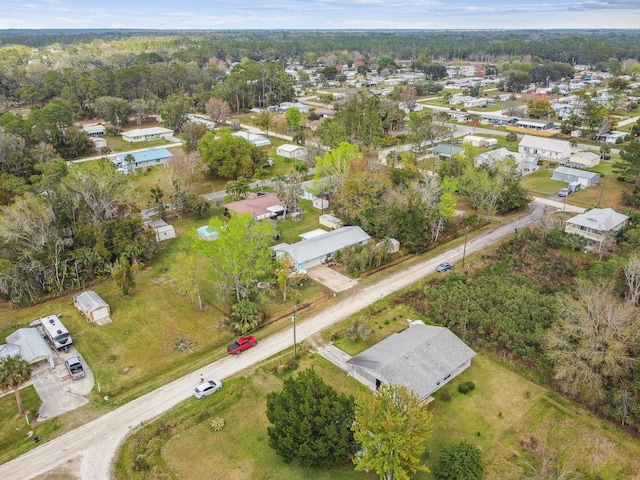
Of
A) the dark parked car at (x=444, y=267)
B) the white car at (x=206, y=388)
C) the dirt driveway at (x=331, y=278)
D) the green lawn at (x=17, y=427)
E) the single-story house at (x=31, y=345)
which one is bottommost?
the dirt driveway at (x=331, y=278)

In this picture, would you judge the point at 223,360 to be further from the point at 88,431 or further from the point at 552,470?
the point at 552,470

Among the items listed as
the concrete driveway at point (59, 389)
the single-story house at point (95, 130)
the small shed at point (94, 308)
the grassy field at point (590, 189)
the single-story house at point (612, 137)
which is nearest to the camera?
the concrete driveway at point (59, 389)

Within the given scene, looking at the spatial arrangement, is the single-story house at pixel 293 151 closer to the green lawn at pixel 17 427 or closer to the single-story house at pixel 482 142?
the single-story house at pixel 482 142

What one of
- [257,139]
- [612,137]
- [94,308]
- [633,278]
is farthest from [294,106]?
[633,278]

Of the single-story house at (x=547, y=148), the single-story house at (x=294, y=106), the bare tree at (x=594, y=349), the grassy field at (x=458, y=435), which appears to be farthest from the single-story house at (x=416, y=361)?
the single-story house at (x=294, y=106)

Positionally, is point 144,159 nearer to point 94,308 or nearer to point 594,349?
point 94,308

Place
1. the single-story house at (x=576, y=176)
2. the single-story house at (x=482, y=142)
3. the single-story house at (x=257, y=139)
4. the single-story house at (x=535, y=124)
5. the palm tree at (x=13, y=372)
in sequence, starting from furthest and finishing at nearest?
the single-story house at (x=535, y=124)
the single-story house at (x=482, y=142)
the single-story house at (x=257, y=139)
the single-story house at (x=576, y=176)
the palm tree at (x=13, y=372)
